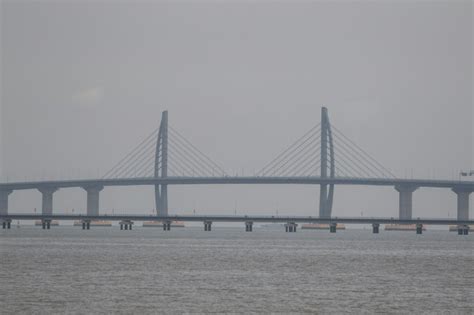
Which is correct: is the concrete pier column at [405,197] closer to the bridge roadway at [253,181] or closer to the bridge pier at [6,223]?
the bridge roadway at [253,181]

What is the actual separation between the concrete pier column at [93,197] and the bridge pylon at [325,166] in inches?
1285

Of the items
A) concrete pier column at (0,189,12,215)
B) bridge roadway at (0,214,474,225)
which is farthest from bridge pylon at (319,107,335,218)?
concrete pier column at (0,189,12,215)

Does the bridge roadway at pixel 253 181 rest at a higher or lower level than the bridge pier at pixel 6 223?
higher

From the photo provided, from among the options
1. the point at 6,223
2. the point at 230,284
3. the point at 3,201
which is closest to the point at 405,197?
the point at 6,223

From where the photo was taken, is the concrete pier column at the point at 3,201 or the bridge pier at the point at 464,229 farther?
the concrete pier column at the point at 3,201

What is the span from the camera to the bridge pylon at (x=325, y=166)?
6388 inches

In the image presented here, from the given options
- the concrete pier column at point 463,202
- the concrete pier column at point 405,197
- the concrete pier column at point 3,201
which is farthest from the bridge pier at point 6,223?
the concrete pier column at point 463,202

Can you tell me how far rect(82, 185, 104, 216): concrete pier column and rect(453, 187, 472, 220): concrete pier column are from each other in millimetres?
51627

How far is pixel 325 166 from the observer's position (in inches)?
6540

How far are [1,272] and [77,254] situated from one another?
76.8 ft

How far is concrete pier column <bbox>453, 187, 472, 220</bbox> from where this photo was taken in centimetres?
17250

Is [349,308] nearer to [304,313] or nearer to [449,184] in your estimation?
[304,313]

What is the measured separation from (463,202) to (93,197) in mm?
53557

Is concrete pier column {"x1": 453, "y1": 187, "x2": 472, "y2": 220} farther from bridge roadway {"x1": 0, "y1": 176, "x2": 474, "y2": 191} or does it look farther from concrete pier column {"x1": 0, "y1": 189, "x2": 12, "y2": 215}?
concrete pier column {"x1": 0, "y1": 189, "x2": 12, "y2": 215}
